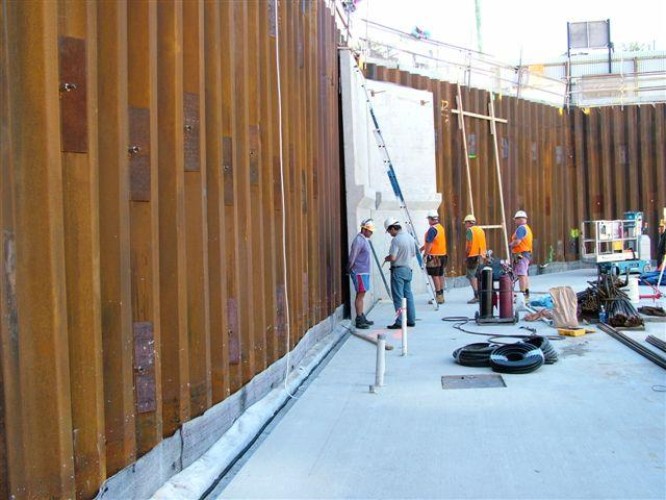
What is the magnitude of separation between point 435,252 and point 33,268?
420 inches

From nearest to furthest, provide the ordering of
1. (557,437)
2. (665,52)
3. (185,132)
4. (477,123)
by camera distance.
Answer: (185,132), (557,437), (477,123), (665,52)

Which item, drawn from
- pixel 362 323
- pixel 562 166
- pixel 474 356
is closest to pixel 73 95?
pixel 474 356

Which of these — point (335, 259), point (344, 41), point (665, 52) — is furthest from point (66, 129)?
point (665, 52)

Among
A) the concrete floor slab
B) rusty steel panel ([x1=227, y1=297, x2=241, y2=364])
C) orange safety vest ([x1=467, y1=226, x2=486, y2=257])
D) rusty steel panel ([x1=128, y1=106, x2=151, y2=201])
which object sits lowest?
the concrete floor slab

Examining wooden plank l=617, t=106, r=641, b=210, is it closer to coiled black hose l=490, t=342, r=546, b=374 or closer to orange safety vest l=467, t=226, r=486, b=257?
orange safety vest l=467, t=226, r=486, b=257

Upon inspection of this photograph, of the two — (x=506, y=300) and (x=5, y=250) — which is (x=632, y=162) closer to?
(x=506, y=300)

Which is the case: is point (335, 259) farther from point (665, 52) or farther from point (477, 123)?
point (665, 52)

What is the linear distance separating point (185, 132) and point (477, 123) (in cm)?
1444

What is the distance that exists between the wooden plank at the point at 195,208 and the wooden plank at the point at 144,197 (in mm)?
529

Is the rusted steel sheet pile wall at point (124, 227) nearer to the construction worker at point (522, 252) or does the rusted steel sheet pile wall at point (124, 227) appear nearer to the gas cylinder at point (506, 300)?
the gas cylinder at point (506, 300)

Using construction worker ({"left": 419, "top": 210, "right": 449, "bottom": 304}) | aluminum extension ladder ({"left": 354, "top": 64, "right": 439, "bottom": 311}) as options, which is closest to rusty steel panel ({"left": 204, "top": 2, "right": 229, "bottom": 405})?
aluminum extension ladder ({"left": 354, "top": 64, "right": 439, "bottom": 311})

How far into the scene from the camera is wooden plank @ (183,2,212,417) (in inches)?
170

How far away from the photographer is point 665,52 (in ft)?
Answer: 93.8

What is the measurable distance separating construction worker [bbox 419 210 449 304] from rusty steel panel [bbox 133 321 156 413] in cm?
953
